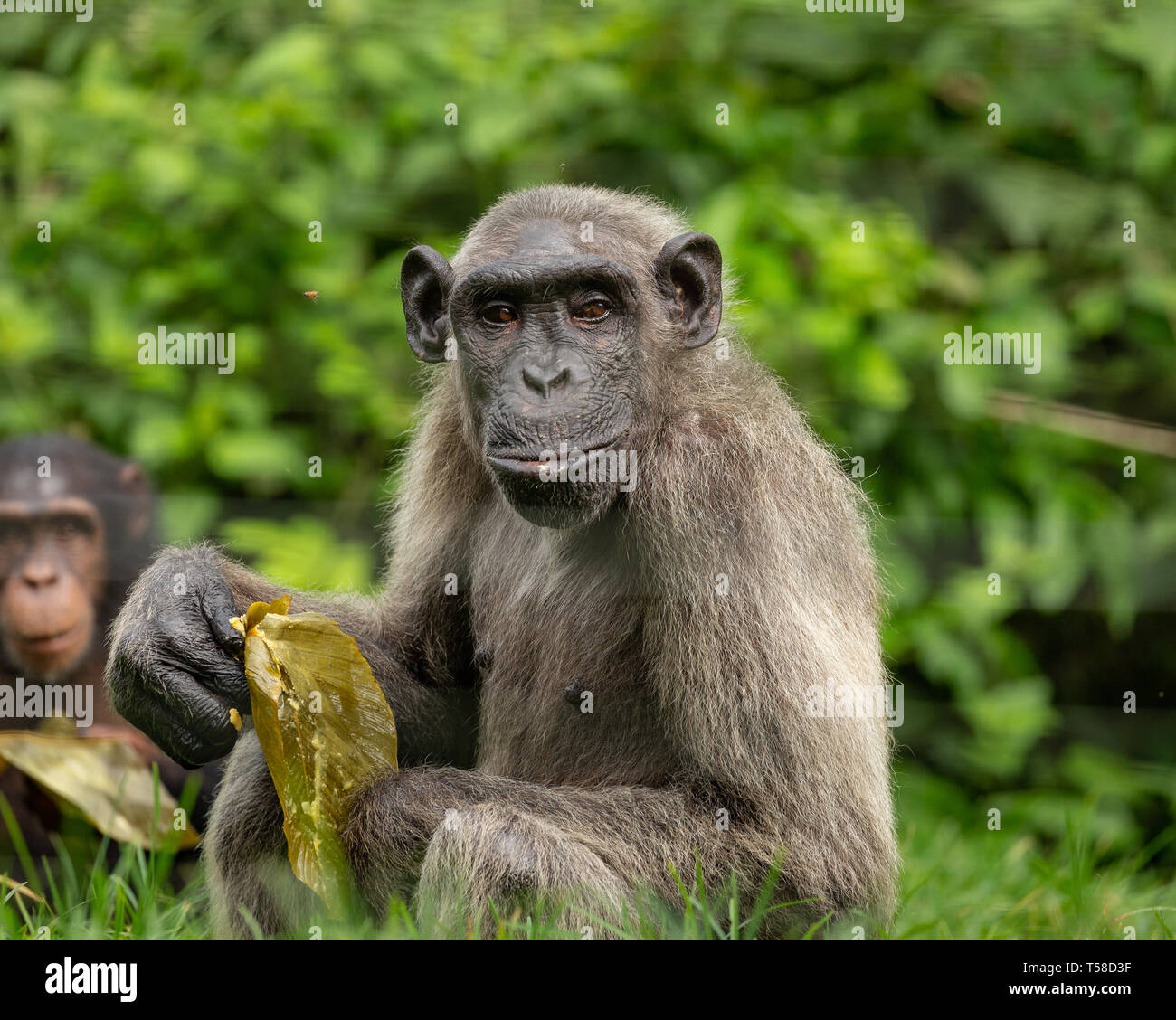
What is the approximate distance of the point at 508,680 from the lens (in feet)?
15.1

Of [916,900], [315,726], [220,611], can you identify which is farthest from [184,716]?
[916,900]

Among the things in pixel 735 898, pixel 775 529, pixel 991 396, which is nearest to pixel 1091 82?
pixel 991 396

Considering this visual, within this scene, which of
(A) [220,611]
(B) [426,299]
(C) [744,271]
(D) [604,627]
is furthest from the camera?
(C) [744,271]

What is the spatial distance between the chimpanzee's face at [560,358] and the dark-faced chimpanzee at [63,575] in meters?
A: 2.68

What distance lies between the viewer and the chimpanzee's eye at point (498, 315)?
4.18 m

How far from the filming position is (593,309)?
418 centimetres

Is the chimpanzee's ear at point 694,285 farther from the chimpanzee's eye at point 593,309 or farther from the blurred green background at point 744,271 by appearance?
the blurred green background at point 744,271

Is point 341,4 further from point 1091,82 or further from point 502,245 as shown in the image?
point 1091,82

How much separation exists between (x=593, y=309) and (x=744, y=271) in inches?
110

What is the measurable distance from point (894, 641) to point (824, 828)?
3.10 meters

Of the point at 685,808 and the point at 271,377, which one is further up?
the point at 271,377

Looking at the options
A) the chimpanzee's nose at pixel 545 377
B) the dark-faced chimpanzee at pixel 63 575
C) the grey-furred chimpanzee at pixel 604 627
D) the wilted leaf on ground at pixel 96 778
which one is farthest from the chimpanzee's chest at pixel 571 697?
the dark-faced chimpanzee at pixel 63 575

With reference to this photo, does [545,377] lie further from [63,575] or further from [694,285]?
[63,575]

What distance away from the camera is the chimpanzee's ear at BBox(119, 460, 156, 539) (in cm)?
679
